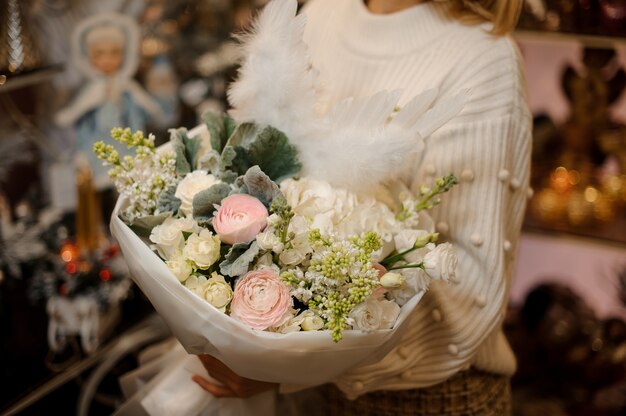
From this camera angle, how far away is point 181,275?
3.02ft

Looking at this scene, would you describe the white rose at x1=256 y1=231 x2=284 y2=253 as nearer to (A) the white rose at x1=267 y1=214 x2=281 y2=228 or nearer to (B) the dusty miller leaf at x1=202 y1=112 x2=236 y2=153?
(A) the white rose at x1=267 y1=214 x2=281 y2=228

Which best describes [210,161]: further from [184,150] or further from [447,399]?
[447,399]

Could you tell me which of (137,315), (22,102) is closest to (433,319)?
(137,315)

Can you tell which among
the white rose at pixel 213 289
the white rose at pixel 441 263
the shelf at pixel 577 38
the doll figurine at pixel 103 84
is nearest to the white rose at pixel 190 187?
the white rose at pixel 213 289

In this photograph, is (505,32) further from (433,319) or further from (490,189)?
(433,319)

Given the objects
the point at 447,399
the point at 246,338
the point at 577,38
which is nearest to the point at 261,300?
the point at 246,338

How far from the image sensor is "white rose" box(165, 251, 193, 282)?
3.02 ft

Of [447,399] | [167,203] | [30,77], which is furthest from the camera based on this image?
[30,77]

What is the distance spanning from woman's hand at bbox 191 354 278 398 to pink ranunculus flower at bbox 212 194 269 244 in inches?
10.7

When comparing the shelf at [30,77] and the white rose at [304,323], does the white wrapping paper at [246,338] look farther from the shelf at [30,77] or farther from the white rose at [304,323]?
the shelf at [30,77]

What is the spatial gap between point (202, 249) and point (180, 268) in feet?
0.12

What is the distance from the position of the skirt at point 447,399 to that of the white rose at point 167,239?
1.73 feet

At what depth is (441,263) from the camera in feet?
3.06

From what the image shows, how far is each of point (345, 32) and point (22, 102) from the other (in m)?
0.88
